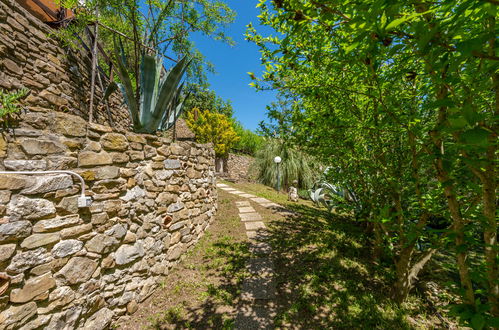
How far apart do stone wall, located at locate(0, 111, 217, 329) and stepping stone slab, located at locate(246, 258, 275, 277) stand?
4.11 feet

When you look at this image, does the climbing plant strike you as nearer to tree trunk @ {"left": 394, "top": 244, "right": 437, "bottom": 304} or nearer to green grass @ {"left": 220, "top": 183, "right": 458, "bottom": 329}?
tree trunk @ {"left": 394, "top": 244, "right": 437, "bottom": 304}

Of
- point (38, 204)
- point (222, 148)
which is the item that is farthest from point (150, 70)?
point (222, 148)

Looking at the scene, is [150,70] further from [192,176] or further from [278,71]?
[278,71]

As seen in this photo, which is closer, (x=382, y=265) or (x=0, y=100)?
(x=0, y=100)

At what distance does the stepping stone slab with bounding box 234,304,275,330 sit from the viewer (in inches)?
78.5

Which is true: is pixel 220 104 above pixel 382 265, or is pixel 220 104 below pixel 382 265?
above

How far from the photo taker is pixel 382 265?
324 centimetres

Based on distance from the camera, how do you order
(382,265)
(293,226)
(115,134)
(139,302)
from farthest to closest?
(293,226) → (382,265) → (139,302) → (115,134)

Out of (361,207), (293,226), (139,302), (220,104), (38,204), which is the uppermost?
(220,104)

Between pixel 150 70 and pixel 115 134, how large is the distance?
1.54 meters

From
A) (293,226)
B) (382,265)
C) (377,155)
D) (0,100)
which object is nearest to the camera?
(0,100)

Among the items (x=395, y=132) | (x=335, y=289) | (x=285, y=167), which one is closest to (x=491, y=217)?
(x=395, y=132)

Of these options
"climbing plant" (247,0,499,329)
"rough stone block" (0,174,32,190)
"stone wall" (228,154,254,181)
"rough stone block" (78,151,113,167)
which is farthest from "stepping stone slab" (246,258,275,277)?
"stone wall" (228,154,254,181)

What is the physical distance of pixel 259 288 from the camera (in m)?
2.50
